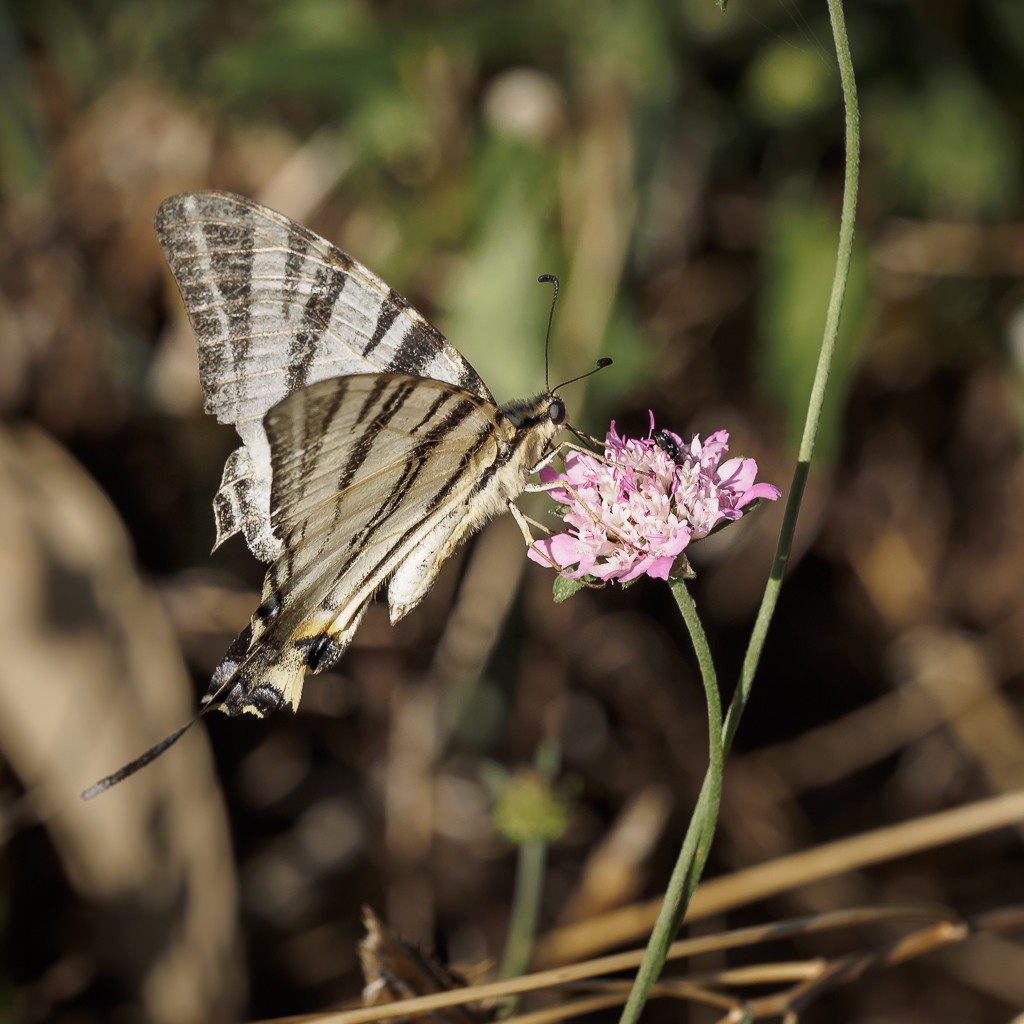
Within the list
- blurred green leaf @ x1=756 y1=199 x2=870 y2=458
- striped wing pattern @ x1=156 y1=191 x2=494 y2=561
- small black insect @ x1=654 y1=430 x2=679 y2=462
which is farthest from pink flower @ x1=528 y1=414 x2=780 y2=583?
blurred green leaf @ x1=756 y1=199 x2=870 y2=458

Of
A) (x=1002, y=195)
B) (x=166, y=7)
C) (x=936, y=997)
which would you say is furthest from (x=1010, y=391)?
(x=166, y=7)

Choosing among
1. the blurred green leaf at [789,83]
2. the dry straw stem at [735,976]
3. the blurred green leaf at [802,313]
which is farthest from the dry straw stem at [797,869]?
the blurred green leaf at [789,83]

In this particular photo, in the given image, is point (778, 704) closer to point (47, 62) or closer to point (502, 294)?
point (502, 294)

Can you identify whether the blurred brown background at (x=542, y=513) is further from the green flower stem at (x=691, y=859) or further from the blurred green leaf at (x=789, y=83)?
the green flower stem at (x=691, y=859)

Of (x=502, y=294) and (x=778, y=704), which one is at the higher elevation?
(x=502, y=294)

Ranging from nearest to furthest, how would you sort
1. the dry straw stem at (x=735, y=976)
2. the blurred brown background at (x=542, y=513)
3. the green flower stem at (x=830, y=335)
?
the green flower stem at (x=830, y=335)
the dry straw stem at (x=735, y=976)
the blurred brown background at (x=542, y=513)

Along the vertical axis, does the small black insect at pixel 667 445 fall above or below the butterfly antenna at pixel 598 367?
below
